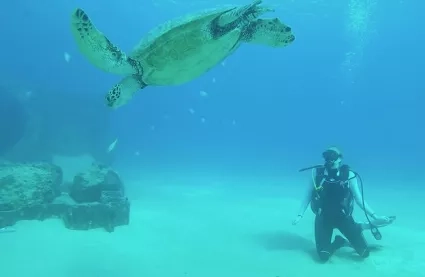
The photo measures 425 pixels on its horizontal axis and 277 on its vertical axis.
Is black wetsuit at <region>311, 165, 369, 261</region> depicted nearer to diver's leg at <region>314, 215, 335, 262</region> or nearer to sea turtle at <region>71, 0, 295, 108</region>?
diver's leg at <region>314, 215, 335, 262</region>

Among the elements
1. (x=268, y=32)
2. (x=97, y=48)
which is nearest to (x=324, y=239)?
(x=268, y=32)

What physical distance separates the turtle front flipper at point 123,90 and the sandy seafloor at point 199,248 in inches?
95.4

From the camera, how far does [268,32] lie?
141 inches

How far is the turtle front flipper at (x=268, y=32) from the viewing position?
3.49 metres

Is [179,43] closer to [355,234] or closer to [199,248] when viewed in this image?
[199,248]

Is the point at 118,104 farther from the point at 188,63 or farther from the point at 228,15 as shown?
the point at 228,15

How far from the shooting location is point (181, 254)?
5.57 meters

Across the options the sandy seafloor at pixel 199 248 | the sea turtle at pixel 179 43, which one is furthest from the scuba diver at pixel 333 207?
the sea turtle at pixel 179 43

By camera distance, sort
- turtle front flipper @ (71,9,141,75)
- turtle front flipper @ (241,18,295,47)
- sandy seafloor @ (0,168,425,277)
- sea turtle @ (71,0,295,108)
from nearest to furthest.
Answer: turtle front flipper @ (71,9,141,75)
sea turtle @ (71,0,295,108)
turtle front flipper @ (241,18,295,47)
sandy seafloor @ (0,168,425,277)

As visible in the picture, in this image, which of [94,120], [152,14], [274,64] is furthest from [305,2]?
[274,64]

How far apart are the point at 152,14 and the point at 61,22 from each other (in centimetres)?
1111

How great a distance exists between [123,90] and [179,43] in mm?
909

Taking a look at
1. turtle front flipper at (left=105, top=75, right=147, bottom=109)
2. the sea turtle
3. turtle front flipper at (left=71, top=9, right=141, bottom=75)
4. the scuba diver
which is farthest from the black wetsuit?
turtle front flipper at (left=71, top=9, right=141, bottom=75)

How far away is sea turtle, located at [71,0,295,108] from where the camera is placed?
10.2ft
